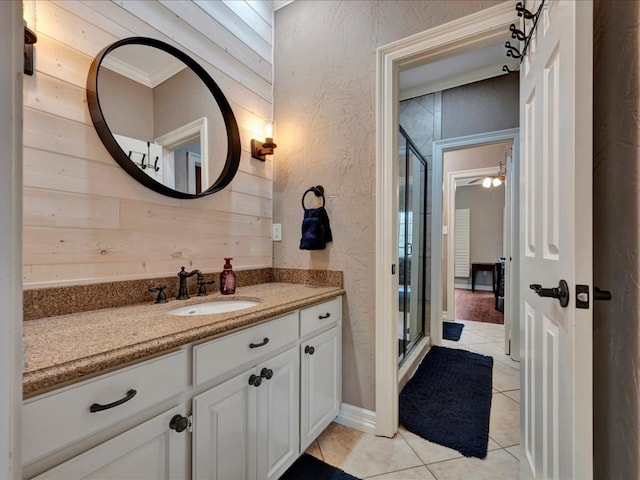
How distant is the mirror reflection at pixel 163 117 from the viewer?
49.1 inches

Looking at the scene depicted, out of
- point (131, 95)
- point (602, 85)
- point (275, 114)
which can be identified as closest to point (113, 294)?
point (131, 95)

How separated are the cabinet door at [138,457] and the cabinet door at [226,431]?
55 mm

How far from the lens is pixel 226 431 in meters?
1.00

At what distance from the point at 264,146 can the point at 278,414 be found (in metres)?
1.49

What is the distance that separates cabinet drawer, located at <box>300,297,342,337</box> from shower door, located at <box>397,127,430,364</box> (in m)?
0.83

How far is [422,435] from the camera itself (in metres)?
1.67

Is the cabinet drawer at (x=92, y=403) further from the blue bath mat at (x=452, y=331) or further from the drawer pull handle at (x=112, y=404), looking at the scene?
the blue bath mat at (x=452, y=331)

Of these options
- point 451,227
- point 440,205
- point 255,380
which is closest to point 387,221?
point 255,380

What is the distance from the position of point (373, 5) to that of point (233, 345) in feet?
6.32

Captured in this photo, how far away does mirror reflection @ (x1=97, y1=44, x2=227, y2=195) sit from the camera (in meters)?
1.25

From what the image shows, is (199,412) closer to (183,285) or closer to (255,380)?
(255,380)

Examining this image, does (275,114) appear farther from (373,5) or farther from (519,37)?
(519,37)

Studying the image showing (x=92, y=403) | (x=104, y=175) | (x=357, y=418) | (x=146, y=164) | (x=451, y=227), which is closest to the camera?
(x=92, y=403)

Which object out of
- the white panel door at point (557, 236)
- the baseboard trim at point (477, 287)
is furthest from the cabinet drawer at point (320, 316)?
the baseboard trim at point (477, 287)
